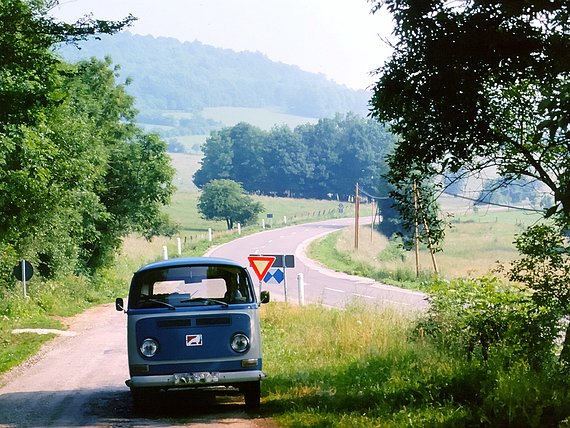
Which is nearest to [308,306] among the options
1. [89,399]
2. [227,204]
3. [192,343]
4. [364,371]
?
[364,371]

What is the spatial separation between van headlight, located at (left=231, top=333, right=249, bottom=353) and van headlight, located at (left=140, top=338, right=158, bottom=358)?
3.48 feet

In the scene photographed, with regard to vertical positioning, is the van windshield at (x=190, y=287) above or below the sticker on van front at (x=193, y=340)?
above

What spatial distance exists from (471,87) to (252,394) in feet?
17.0

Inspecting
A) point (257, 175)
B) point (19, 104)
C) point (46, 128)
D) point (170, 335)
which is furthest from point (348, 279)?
point (257, 175)

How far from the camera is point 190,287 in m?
12.2

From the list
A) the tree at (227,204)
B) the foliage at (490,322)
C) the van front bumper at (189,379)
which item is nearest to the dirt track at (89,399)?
the van front bumper at (189,379)

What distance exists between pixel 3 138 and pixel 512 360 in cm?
1605

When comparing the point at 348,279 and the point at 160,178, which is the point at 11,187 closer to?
the point at 160,178

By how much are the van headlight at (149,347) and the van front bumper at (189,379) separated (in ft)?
1.02

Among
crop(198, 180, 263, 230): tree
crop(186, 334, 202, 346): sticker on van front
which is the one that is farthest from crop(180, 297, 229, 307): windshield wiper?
crop(198, 180, 263, 230): tree

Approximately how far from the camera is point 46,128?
25.4 metres

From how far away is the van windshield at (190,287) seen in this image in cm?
1211

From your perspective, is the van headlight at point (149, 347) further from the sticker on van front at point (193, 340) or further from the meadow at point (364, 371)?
the meadow at point (364, 371)

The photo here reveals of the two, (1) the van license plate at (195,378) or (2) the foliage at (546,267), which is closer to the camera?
(2) the foliage at (546,267)
